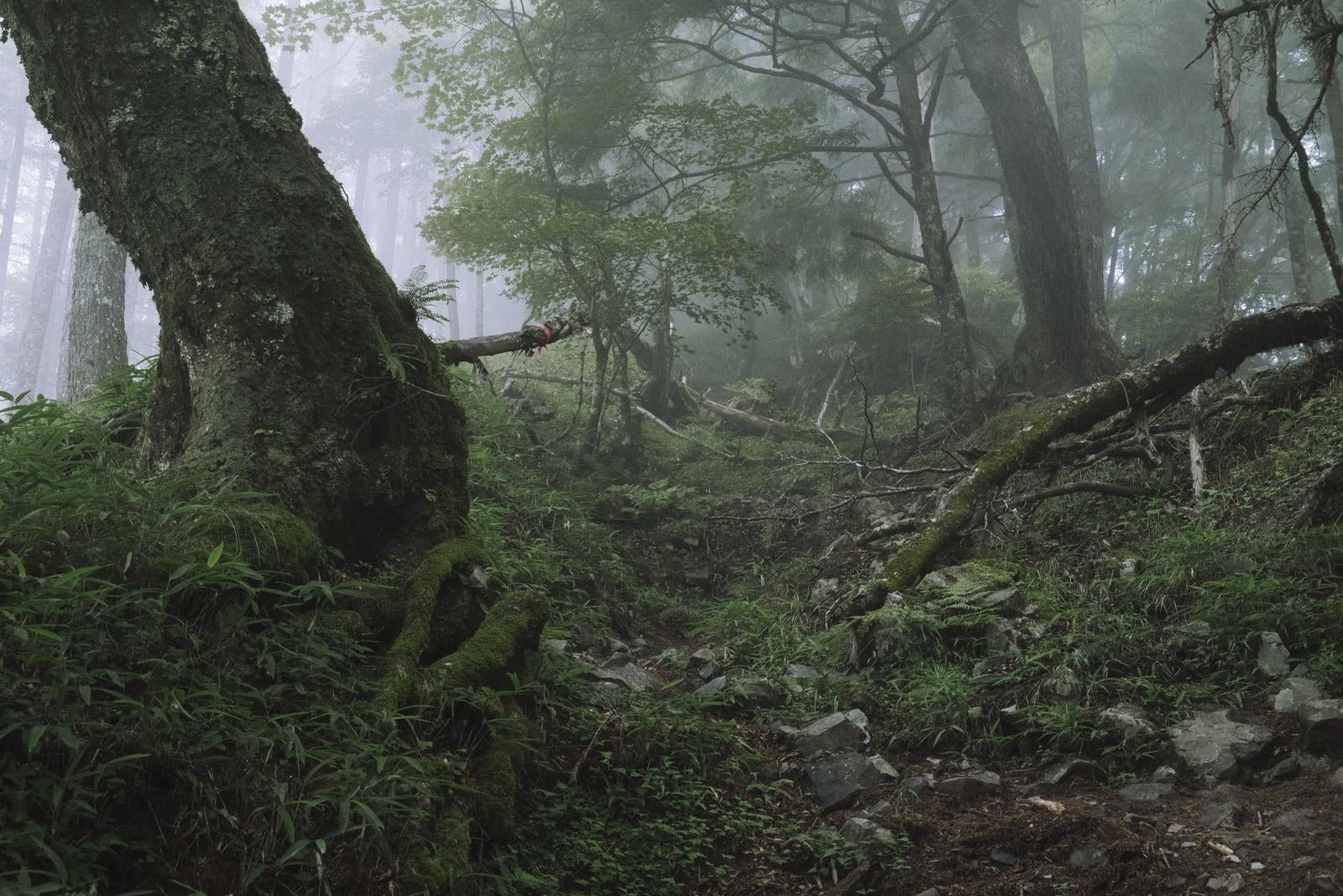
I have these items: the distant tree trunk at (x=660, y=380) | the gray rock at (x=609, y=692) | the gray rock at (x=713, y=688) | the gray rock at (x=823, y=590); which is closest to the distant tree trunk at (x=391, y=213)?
the distant tree trunk at (x=660, y=380)

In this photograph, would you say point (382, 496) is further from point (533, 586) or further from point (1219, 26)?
point (1219, 26)

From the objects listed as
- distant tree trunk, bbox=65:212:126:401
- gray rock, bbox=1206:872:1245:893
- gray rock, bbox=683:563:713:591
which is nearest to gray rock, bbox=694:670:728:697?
gray rock, bbox=1206:872:1245:893

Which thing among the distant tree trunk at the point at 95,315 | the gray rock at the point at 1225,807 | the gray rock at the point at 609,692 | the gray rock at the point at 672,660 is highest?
the distant tree trunk at the point at 95,315

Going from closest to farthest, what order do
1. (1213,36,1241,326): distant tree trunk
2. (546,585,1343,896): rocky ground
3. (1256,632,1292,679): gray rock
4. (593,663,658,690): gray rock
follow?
(546,585,1343,896): rocky ground
(1256,632,1292,679): gray rock
(593,663,658,690): gray rock
(1213,36,1241,326): distant tree trunk

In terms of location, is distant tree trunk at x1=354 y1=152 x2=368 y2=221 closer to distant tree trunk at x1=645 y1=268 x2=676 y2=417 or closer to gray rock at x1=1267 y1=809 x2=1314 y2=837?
distant tree trunk at x1=645 y1=268 x2=676 y2=417

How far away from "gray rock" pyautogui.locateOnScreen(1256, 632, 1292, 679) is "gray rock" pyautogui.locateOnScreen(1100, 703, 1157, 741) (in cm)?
64

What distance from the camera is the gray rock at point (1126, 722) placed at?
3.56 metres

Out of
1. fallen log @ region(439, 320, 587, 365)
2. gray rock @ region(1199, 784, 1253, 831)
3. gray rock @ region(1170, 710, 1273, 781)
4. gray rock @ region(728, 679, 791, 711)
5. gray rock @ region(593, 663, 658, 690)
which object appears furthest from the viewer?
fallen log @ region(439, 320, 587, 365)

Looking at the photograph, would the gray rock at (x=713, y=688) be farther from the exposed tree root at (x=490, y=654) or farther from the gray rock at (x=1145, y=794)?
the gray rock at (x=1145, y=794)

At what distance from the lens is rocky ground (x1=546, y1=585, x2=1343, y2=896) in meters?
2.64

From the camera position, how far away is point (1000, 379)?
11203mm

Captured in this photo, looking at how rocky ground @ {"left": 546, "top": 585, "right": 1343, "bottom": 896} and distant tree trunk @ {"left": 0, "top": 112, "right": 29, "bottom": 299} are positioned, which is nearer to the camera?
rocky ground @ {"left": 546, "top": 585, "right": 1343, "bottom": 896}

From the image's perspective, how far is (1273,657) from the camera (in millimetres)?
3854

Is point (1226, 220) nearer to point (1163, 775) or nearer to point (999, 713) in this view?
point (999, 713)
